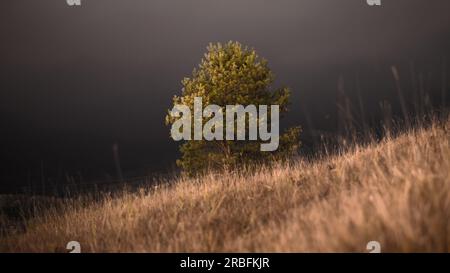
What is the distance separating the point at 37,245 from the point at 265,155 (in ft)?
52.0

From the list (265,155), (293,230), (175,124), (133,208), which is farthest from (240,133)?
(293,230)

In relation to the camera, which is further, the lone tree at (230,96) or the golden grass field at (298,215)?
the lone tree at (230,96)

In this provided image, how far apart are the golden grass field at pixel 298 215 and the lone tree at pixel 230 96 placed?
41.4 feet

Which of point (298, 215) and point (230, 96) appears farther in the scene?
point (230, 96)

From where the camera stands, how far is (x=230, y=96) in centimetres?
2072

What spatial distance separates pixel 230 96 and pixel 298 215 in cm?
1673

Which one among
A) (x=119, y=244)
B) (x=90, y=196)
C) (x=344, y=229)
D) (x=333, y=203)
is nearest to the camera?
(x=344, y=229)

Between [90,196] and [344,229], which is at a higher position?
[344,229]

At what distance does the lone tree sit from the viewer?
2056 cm

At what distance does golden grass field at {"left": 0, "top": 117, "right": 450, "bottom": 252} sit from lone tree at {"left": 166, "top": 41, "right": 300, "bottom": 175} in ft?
41.4

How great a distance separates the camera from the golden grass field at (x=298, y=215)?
323 centimetres
